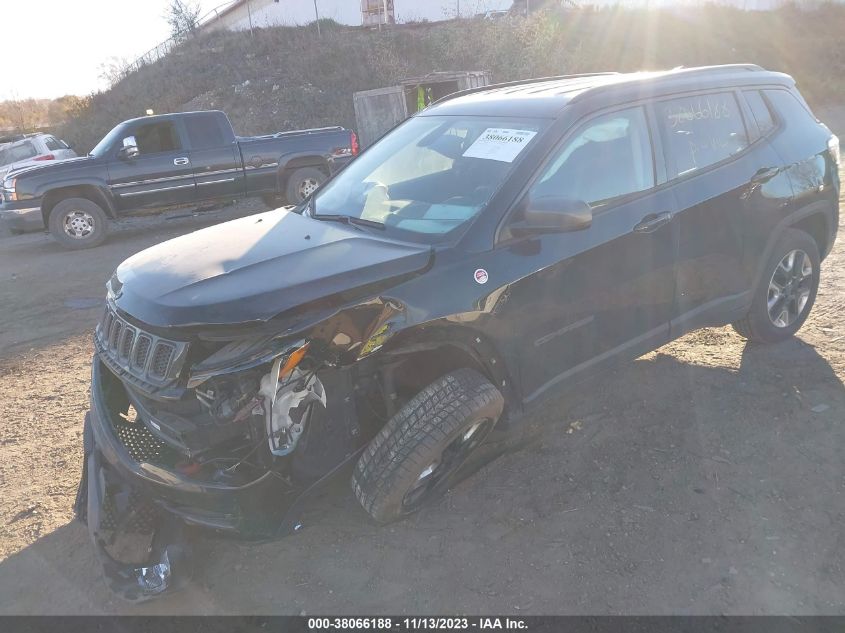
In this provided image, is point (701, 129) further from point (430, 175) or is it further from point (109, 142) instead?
point (109, 142)

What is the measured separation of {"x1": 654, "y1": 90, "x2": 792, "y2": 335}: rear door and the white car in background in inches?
572

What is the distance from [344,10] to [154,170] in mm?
34491

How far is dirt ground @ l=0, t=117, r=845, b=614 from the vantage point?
8.35 ft

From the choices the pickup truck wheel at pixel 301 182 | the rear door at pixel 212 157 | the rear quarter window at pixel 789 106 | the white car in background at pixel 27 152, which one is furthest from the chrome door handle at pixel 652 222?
the white car in background at pixel 27 152

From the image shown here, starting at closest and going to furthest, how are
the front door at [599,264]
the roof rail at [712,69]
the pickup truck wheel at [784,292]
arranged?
1. the front door at [599,264]
2. the roof rail at [712,69]
3. the pickup truck wheel at [784,292]

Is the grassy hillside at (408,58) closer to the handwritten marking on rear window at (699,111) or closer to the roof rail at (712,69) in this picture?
the roof rail at (712,69)

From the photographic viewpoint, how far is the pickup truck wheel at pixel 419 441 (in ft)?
8.57

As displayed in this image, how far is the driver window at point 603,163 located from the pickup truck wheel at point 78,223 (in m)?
8.91

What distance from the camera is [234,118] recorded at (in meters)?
23.5

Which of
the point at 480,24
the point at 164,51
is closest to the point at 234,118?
the point at 480,24

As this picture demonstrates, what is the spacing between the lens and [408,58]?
27.8 m

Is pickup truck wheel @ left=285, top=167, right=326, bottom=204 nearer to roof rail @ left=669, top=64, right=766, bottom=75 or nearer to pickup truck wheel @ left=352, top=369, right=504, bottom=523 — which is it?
roof rail @ left=669, top=64, right=766, bottom=75

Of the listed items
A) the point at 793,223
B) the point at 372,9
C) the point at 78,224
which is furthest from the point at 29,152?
the point at 372,9

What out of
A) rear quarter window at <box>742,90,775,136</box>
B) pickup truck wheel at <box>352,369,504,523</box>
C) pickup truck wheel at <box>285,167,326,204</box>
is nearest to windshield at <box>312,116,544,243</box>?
pickup truck wheel at <box>352,369,504,523</box>
